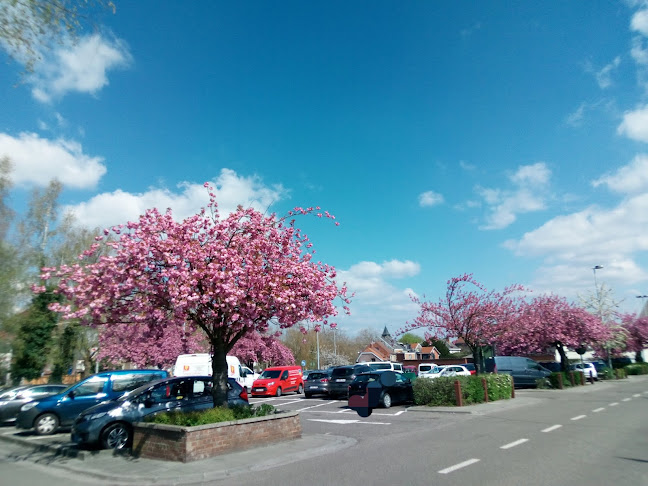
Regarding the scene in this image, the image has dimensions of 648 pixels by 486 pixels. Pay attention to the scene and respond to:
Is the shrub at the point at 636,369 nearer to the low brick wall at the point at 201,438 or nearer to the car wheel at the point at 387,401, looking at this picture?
the car wheel at the point at 387,401

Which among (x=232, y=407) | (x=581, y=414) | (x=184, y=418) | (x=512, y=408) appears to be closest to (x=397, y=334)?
(x=512, y=408)

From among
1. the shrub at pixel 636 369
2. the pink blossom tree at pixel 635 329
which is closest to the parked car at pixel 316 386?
the shrub at pixel 636 369

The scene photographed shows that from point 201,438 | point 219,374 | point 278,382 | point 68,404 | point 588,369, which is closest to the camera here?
point 201,438

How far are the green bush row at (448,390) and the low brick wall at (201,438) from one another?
9673 millimetres

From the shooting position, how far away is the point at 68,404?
14203 millimetres

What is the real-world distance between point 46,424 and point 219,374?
691cm

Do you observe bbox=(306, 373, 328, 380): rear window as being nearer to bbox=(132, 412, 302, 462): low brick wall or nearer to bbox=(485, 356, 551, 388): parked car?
bbox=(485, 356, 551, 388): parked car

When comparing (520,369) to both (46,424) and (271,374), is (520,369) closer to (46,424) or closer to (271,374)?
(271,374)

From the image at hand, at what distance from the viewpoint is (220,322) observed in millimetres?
10711

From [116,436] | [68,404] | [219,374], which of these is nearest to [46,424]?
[68,404]

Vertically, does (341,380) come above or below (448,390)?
above

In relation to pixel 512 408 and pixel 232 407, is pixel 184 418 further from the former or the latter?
pixel 512 408

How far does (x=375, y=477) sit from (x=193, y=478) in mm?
3338

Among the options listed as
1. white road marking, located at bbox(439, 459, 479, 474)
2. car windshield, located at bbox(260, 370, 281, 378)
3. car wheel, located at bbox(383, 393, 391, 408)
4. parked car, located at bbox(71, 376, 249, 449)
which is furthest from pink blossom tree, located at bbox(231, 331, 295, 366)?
white road marking, located at bbox(439, 459, 479, 474)
